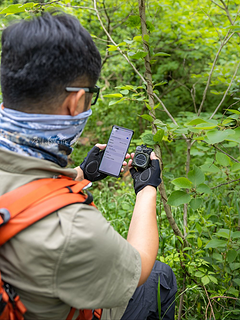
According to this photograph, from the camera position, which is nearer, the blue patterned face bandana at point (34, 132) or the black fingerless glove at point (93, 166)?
the blue patterned face bandana at point (34, 132)

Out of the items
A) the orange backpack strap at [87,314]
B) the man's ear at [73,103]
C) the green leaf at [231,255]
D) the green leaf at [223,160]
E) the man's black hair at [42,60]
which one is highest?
the man's black hair at [42,60]

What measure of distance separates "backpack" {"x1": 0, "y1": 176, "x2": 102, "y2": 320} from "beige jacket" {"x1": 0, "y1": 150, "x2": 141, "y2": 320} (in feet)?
0.09

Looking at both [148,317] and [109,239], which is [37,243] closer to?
[109,239]

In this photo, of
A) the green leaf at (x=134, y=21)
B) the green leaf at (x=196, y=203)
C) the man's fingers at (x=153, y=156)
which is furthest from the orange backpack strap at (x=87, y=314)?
the green leaf at (x=134, y=21)

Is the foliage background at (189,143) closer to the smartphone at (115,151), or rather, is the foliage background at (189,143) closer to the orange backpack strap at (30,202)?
the smartphone at (115,151)

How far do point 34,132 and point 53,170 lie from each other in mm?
162

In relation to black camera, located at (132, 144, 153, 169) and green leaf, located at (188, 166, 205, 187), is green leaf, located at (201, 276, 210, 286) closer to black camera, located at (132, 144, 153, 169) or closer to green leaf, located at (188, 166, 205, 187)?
green leaf, located at (188, 166, 205, 187)

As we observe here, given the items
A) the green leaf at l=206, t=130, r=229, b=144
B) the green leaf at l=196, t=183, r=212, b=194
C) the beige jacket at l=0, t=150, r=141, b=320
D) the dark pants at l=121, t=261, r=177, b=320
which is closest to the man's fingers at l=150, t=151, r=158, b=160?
the green leaf at l=196, t=183, r=212, b=194

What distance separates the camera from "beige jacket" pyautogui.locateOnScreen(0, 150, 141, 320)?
3.07 ft

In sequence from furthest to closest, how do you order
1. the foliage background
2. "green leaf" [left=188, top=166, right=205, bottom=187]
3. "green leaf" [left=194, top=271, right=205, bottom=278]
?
"green leaf" [left=194, top=271, right=205, bottom=278] < the foliage background < "green leaf" [left=188, top=166, right=205, bottom=187]

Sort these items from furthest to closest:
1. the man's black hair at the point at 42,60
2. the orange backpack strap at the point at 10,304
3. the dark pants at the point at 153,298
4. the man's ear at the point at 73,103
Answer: the dark pants at the point at 153,298 < the man's ear at the point at 73,103 < the man's black hair at the point at 42,60 < the orange backpack strap at the point at 10,304

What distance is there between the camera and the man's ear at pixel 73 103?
1115 mm

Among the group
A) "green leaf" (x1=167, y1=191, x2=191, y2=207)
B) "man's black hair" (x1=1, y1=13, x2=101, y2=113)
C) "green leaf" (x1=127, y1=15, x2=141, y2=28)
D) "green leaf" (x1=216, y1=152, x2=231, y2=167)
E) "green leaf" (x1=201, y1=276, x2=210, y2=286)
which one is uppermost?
"man's black hair" (x1=1, y1=13, x2=101, y2=113)

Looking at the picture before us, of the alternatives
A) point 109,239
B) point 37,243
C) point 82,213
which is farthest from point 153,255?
point 37,243
